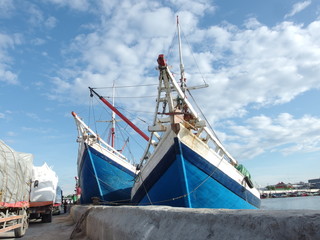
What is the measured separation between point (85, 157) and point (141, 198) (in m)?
8.46

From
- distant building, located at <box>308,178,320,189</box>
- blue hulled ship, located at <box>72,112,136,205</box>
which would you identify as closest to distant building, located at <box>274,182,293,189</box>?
distant building, located at <box>308,178,320,189</box>

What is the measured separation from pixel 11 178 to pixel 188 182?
5.89 metres

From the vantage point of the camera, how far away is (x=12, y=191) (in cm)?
830

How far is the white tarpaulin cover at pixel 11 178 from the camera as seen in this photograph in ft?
25.7

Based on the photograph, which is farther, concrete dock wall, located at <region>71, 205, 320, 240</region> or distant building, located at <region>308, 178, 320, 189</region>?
distant building, located at <region>308, 178, 320, 189</region>

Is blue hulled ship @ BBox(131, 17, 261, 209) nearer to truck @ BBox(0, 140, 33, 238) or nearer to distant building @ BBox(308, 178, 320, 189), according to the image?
truck @ BBox(0, 140, 33, 238)

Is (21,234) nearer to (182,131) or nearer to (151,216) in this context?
(182,131)

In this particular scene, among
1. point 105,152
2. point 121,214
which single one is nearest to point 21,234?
point 121,214

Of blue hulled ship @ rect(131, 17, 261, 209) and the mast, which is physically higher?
the mast

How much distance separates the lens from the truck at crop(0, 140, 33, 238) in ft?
25.2

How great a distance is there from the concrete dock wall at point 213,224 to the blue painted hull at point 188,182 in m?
5.82

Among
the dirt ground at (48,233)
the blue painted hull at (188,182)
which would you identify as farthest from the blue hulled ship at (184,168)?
the dirt ground at (48,233)

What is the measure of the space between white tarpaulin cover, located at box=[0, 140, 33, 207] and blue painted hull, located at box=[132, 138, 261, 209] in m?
4.95

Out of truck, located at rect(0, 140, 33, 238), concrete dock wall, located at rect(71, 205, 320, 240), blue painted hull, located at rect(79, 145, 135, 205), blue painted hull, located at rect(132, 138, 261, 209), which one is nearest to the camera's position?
concrete dock wall, located at rect(71, 205, 320, 240)
